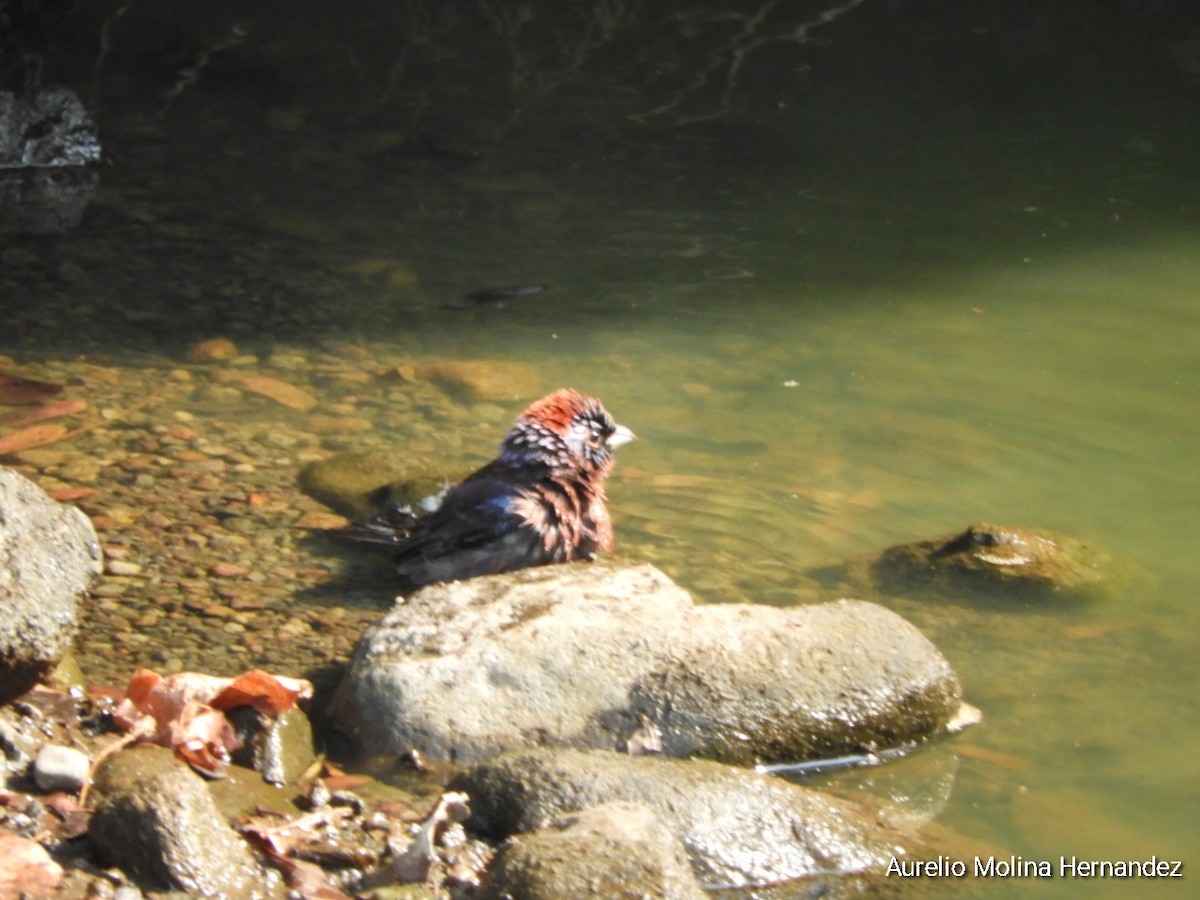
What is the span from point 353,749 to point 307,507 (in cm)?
168

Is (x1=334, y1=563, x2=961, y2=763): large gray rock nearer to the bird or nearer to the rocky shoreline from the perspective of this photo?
the rocky shoreline

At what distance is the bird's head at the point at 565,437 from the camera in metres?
4.84

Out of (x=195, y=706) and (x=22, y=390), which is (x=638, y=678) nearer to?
(x=195, y=706)

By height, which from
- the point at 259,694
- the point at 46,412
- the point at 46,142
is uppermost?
the point at 46,142

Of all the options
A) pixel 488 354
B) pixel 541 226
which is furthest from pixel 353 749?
pixel 541 226

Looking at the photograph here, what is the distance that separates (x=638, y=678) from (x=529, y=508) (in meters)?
1.03

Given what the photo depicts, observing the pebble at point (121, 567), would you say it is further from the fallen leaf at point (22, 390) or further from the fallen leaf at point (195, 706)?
the fallen leaf at point (22, 390)

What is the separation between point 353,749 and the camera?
3793 mm

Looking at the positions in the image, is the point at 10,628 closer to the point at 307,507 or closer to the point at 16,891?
the point at 16,891

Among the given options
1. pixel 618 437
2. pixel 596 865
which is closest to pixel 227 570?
pixel 618 437

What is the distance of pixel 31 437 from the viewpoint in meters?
5.64

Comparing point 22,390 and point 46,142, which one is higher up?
point 46,142

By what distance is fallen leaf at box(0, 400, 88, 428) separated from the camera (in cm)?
578

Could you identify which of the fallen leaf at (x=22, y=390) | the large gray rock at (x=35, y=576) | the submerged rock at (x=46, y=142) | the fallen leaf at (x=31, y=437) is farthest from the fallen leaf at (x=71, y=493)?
the submerged rock at (x=46, y=142)
